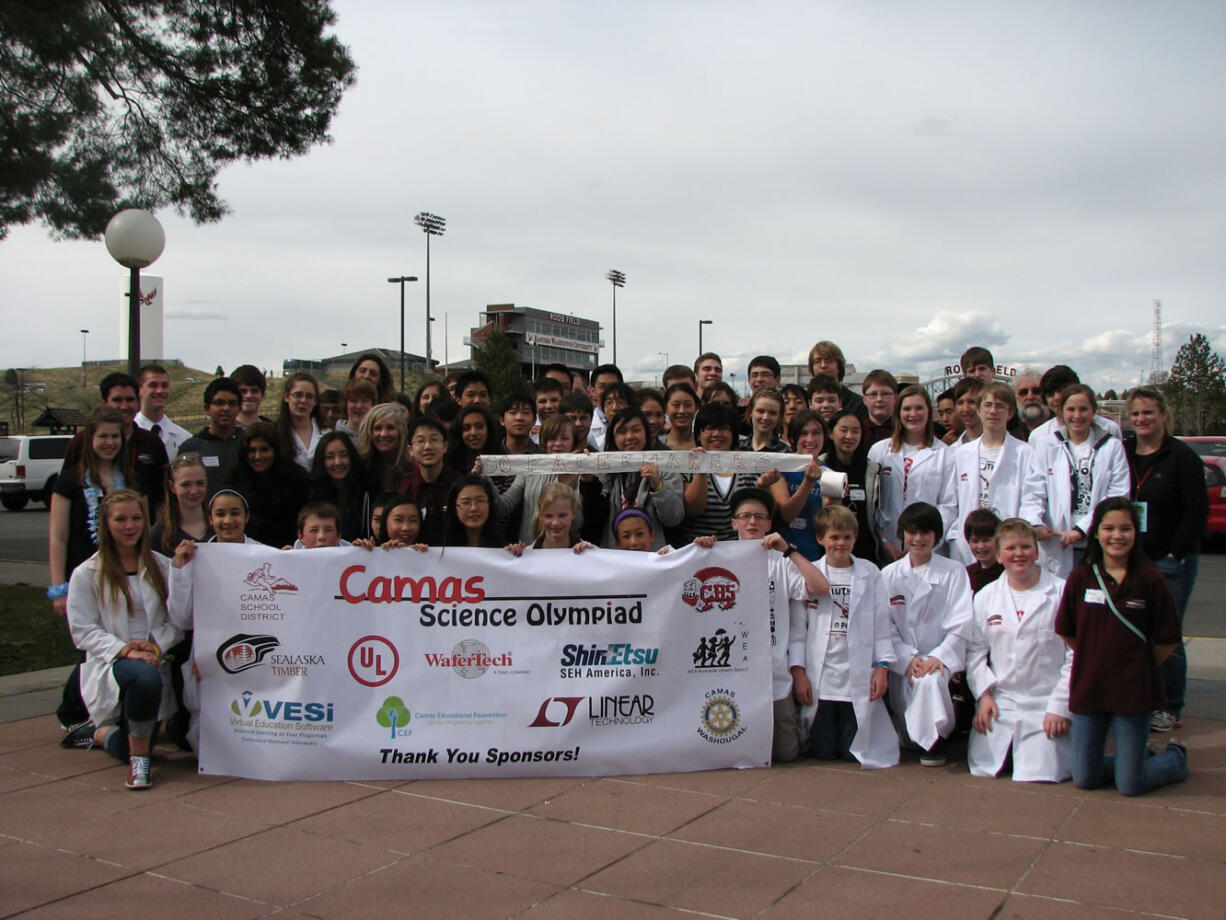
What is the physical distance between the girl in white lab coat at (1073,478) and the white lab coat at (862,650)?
1.25 meters

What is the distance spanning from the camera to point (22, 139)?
10.3 m

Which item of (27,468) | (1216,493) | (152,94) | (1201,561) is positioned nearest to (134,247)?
(152,94)

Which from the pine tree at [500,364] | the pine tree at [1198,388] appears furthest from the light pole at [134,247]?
the pine tree at [1198,388]

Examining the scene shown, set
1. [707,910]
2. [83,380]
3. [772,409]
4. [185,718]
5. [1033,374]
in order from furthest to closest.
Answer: [83,380], [1033,374], [772,409], [185,718], [707,910]

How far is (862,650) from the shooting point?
5.42 m

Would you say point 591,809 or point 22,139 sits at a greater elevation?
point 22,139

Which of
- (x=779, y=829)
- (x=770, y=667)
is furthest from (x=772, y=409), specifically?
(x=779, y=829)

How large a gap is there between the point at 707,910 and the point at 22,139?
1052 cm

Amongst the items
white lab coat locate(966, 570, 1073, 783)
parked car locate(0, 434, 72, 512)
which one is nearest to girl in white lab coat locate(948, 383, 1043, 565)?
white lab coat locate(966, 570, 1073, 783)

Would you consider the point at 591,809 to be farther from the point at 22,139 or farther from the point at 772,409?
the point at 22,139

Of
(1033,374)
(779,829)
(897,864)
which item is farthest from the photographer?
(1033,374)

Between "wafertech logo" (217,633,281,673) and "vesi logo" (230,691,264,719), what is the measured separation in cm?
14

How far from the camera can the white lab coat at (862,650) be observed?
529cm

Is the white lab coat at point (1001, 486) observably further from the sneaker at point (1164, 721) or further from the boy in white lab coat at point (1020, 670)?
the sneaker at point (1164, 721)
